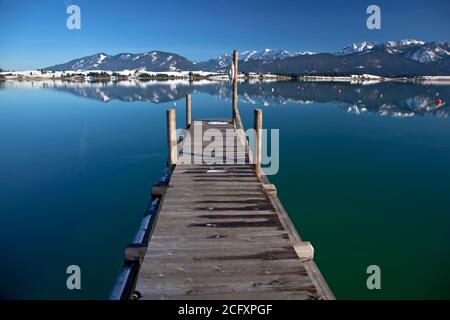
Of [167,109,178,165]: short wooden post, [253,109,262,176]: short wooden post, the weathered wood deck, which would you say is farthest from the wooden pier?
[167,109,178,165]: short wooden post

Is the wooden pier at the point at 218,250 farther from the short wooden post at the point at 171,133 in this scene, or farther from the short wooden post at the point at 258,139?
the short wooden post at the point at 171,133

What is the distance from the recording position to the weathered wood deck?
4664mm

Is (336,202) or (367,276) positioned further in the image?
(336,202)

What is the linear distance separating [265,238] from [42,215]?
434 inches

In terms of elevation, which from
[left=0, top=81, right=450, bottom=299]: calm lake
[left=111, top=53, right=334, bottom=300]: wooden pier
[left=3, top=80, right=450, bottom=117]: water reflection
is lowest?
[left=0, top=81, right=450, bottom=299]: calm lake

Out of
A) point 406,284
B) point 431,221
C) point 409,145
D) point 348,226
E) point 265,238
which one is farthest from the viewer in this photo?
point 409,145

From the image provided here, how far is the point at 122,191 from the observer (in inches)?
618

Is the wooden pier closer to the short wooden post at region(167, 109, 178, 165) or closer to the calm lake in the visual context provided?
the short wooden post at region(167, 109, 178, 165)

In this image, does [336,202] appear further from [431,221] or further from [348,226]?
[431,221]

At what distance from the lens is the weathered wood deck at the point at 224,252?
15.3 ft

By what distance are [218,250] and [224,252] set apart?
0.13m

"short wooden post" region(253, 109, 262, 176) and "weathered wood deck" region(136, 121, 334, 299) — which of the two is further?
"short wooden post" region(253, 109, 262, 176)

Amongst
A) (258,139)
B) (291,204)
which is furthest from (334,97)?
(258,139)

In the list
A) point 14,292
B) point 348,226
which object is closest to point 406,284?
point 348,226
